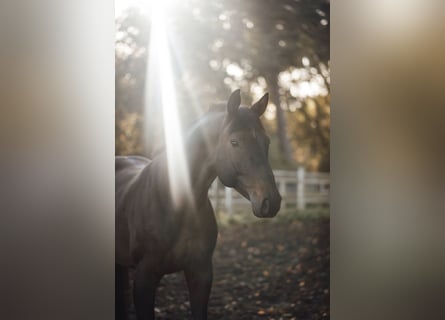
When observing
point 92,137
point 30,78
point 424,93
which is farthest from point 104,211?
point 424,93

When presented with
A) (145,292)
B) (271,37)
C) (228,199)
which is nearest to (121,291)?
(145,292)

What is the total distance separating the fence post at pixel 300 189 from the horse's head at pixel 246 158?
0.14 m

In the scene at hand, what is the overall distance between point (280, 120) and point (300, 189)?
1.40ft

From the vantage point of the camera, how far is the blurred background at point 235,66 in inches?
125

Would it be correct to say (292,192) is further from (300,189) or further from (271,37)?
(271,37)

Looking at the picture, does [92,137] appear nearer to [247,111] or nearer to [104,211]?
[104,211]

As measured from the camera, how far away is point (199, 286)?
10.5ft

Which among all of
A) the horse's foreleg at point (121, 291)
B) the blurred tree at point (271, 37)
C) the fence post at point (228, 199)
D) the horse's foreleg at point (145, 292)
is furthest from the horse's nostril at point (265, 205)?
the horse's foreleg at point (121, 291)

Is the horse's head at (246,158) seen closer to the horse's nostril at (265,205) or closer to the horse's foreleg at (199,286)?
the horse's nostril at (265,205)

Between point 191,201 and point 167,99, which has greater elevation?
point 167,99

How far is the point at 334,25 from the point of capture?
3344 millimetres

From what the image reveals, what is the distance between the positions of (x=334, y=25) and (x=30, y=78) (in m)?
1.87

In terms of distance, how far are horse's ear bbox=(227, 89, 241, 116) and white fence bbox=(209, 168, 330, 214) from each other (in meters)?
0.41

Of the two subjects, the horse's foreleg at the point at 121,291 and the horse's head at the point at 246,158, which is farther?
the horse's foreleg at the point at 121,291
